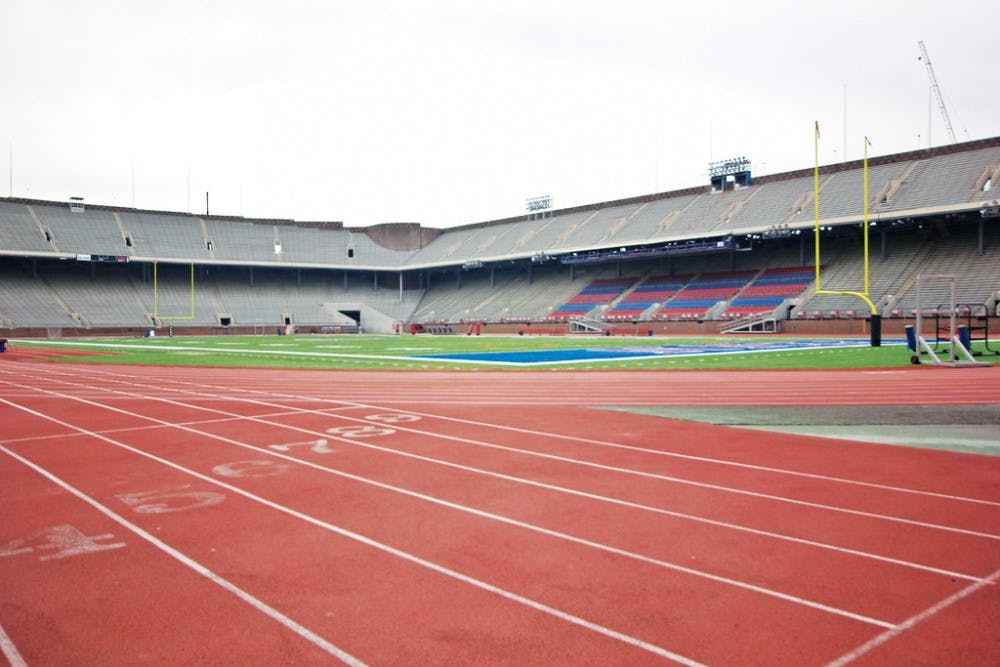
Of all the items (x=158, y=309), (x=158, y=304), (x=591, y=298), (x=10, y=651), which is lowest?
(x=10, y=651)

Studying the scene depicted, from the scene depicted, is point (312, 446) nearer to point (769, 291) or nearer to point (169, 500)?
point (169, 500)

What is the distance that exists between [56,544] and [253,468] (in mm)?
2256

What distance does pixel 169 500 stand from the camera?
5.68 m

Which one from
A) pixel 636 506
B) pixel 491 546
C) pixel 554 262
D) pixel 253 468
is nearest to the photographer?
pixel 491 546

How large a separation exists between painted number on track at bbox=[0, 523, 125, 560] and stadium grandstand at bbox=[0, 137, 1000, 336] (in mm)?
40427

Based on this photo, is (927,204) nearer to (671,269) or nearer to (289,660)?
(671,269)

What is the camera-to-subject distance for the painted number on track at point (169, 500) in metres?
5.45

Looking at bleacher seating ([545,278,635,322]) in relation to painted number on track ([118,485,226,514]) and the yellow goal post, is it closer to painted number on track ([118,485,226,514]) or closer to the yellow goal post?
the yellow goal post

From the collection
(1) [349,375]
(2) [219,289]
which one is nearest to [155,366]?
(1) [349,375]

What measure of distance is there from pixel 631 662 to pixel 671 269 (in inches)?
2194

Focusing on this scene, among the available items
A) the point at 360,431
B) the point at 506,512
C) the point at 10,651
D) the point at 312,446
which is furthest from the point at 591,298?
the point at 10,651

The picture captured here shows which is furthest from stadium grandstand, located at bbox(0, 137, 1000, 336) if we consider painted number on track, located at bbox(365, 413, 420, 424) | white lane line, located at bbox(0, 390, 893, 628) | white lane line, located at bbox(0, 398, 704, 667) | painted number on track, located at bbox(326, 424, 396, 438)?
white lane line, located at bbox(0, 398, 704, 667)

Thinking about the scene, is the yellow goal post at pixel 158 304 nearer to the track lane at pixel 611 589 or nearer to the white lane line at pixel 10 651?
the track lane at pixel 611 589

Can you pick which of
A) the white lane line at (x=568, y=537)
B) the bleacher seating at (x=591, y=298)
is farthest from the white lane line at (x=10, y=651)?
the bleacher seating at (x=591, y=298)
